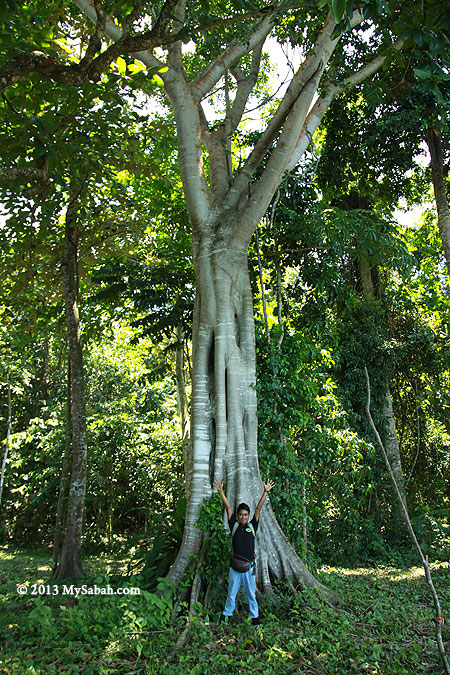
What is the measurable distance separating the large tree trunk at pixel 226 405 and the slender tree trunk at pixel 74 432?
90.5 inches

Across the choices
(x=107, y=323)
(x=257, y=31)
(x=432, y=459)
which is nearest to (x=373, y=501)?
(x=432, y=459)

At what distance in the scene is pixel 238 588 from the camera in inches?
189

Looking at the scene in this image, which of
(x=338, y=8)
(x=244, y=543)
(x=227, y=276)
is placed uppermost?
(x=227, y=276)

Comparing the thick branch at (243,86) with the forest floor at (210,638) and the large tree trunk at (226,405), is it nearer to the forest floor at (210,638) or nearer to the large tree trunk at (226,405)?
the large tree trunk at (226,405)

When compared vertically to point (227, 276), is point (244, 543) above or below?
below

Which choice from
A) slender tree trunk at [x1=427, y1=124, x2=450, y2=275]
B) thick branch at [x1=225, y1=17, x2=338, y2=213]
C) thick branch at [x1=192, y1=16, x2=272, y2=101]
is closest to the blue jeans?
thick branch at [x1=225, y1=17, x2=338, y2=213]

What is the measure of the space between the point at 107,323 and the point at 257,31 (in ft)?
19.8

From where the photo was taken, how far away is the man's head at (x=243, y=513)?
16.3ft

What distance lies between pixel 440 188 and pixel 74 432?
9.10 metres

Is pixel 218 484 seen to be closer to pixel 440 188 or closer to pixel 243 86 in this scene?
pixel 243 86

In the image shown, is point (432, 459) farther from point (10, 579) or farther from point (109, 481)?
point (10, 579)

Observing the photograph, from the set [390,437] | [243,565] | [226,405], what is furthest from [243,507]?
[390,437]

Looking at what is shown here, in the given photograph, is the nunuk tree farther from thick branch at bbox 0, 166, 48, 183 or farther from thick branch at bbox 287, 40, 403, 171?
thick branch at bbox 0, 166, 48, 183

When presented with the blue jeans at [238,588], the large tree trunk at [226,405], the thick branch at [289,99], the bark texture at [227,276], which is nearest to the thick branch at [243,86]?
the bark texture at [227,276]
